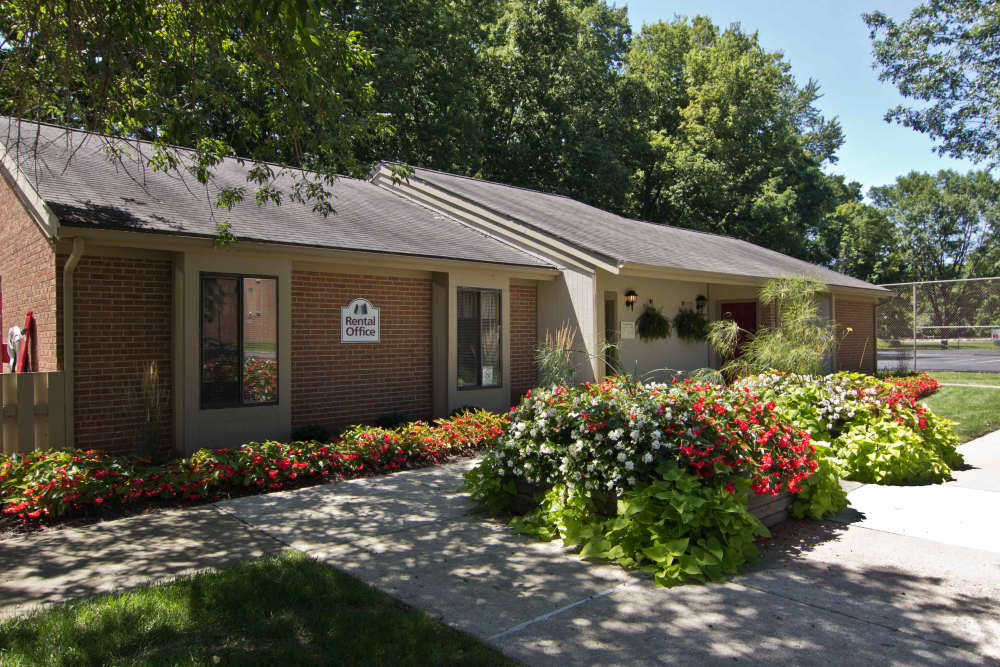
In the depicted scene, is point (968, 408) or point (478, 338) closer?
point (478, 338)

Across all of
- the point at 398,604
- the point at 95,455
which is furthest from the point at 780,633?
the point at 95,455

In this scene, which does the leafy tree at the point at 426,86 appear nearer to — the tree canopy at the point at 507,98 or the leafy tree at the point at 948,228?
the tree canopy at the point at 507,98

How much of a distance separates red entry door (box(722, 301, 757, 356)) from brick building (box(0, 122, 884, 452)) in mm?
1952

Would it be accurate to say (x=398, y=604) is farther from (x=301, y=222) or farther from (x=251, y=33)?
(x=301, y=222)

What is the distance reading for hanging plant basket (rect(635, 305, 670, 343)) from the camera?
1361cm

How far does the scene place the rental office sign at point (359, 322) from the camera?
951cm

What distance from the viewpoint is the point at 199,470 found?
6.51 m

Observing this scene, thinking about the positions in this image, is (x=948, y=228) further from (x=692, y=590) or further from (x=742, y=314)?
(x=692, y=590)

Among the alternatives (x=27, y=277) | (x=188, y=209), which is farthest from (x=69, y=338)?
(x=188, y=209)

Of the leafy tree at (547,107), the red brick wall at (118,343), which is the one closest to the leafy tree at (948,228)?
the leafy tree at (547,107)

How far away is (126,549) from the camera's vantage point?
4.98 metres

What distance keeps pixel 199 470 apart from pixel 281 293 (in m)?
2.75

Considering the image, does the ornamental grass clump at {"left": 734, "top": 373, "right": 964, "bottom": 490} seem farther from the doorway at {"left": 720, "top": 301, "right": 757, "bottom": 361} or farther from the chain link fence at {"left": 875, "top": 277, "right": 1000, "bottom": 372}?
the chain link fence at {"left": 875, "top": 277, "right": 1000, "bottom": 372}

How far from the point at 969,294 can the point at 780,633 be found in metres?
19.0
